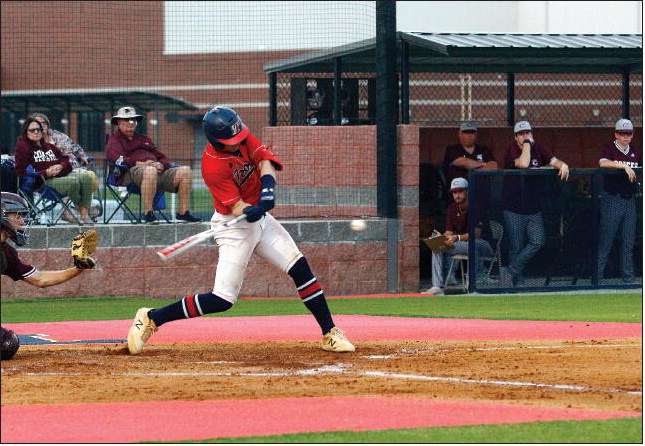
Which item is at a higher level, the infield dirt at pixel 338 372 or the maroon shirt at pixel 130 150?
the maroon shirt at pixel 130 150

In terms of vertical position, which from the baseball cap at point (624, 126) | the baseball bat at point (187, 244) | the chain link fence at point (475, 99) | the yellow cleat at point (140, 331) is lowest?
the yellow cleat at point (140, 331)

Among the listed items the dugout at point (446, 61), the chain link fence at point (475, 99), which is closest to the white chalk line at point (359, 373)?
the dugout at point (446, 61)

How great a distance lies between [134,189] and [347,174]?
2.84 metres

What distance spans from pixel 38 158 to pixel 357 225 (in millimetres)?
4059

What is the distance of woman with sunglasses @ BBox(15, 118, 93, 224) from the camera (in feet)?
46.1

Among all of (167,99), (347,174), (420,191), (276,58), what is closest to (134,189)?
(347,174)

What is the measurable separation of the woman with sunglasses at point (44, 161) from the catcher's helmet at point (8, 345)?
5565mm

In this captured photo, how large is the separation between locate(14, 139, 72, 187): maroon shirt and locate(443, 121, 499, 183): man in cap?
4.80m

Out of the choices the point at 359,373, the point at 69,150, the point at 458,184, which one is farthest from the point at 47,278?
the point at 458,184

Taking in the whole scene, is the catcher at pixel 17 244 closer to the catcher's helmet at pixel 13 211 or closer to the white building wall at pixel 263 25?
the catcher's helmet at pixel 13 211

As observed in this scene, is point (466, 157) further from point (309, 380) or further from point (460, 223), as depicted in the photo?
point (309, 380)

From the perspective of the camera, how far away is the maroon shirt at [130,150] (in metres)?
14.3

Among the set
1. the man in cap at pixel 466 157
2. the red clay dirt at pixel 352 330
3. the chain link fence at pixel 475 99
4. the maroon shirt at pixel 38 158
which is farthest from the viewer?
the chain link fence at pixel 475 99

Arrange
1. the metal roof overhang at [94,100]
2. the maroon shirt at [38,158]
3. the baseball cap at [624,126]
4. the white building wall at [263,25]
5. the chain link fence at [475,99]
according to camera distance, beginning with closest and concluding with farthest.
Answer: the maroon shirt at [38,158] → the baseball cap at [624,126] → the white building wall at [263,25] → the chain link fence at [475,99] → the metal roof overhang at [94,100]
